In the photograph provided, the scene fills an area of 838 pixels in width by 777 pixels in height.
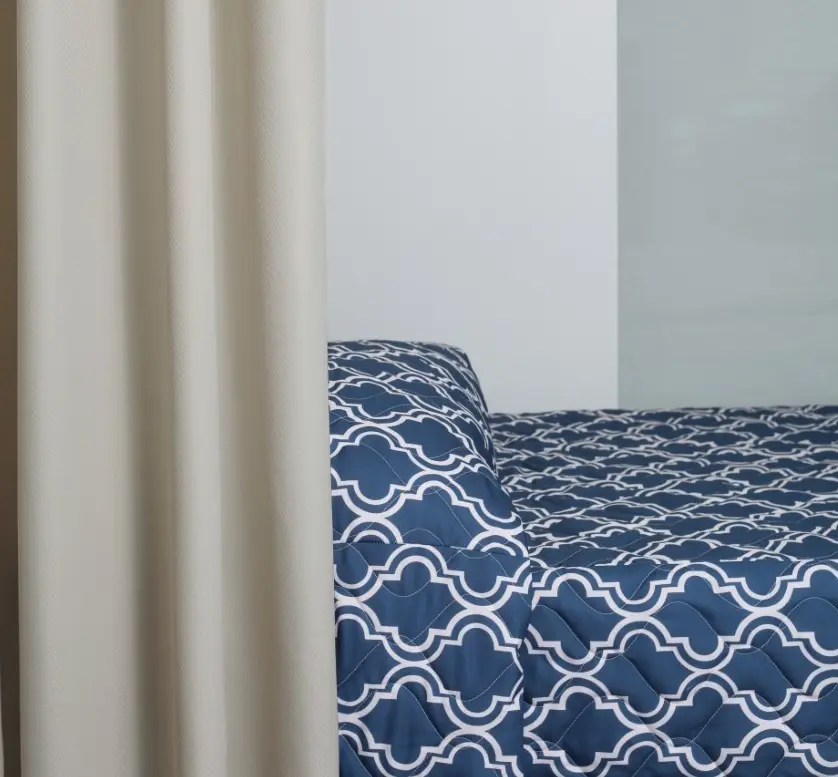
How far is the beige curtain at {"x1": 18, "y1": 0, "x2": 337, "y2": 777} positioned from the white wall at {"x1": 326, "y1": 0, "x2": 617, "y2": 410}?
5.52 ft

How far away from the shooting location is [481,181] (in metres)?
2.82

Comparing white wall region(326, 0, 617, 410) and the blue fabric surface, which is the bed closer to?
the blue fabric surface

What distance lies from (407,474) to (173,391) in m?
0.43

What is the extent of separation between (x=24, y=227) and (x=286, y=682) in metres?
0.56

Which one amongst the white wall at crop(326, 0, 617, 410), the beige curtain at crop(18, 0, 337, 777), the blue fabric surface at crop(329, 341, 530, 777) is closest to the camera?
the beige curtain at crop(18, 0, 337, 777)

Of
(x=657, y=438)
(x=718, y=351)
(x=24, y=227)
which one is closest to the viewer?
(x=24, y=227)

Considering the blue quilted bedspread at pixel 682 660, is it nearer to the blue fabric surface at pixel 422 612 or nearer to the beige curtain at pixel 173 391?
the blue fabric surface at pixel 422 612

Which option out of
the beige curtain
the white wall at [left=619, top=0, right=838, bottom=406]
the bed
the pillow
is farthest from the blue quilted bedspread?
the white wall at [left=619, top=0, right=838, bottom=406]

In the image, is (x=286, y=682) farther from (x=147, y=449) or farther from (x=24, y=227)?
(x=24, y=227)

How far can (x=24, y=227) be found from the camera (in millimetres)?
1062

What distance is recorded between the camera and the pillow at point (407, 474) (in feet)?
4.61

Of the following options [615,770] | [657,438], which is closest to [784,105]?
[657,438]

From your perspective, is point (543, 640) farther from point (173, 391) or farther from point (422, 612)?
point (173, 391)

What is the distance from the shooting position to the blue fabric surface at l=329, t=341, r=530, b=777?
4.44 feet
